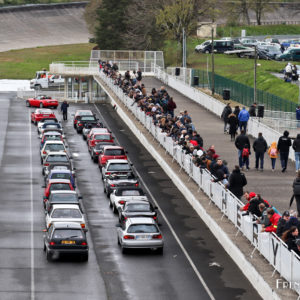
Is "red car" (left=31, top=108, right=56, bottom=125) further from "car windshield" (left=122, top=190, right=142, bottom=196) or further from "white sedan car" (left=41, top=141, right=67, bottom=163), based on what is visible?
"car windshield" (left=122, top=190, right=142, bottom=196)

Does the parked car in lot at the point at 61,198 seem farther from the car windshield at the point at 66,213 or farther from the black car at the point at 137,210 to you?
the black car at the point at 137,210

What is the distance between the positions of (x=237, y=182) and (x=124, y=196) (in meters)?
9.73

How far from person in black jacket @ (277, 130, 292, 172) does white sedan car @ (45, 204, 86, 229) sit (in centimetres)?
873

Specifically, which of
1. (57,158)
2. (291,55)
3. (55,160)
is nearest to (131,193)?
(55,160)

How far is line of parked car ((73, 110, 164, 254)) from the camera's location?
→ 112 feet

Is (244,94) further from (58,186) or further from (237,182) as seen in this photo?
(237,182)

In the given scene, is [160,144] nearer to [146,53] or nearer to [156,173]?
[156,173]

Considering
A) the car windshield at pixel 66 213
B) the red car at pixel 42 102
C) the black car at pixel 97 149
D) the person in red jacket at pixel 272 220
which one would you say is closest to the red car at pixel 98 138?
the black car at pixel 97 149

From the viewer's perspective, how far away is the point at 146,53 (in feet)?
309

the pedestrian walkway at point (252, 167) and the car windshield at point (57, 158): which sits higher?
the pedestrian walkway at point (252, 167)

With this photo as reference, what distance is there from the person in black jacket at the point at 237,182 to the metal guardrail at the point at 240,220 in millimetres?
293

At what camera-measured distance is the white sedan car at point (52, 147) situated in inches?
2231

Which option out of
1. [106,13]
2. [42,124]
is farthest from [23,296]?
[106,13]

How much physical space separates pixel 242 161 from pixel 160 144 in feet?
27.9
